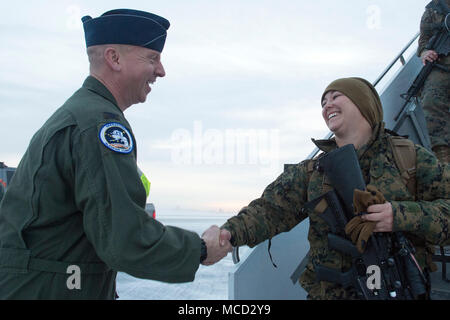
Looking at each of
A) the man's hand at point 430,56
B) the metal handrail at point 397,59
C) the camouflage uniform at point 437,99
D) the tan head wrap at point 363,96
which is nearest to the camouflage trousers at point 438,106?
the camouflage uniform at point 437,99

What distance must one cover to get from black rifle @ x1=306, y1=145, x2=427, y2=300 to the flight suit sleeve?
0.94 metres

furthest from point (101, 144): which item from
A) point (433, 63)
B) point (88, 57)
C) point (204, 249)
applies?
point (433, 63)

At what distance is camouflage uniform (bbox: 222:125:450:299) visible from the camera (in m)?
1.89

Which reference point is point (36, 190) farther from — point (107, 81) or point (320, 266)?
point (320, 266)

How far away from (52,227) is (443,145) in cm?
311

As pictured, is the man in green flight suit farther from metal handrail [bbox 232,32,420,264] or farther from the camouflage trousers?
the camouflage trousers

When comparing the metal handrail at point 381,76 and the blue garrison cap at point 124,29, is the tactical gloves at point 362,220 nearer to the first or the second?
the metal handrail at point 381,76

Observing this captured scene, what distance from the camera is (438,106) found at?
11.4 ft

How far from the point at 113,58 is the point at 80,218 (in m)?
0.71

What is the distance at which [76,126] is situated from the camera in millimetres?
1451

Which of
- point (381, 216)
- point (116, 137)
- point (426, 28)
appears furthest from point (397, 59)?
point (116, 137)

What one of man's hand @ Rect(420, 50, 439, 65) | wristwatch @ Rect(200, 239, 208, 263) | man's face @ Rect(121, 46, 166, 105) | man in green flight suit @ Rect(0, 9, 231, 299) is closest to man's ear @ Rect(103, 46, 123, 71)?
man's face @ Rect(121, 46, 166, 105)

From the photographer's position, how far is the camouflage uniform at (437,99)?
11.1 feet
